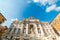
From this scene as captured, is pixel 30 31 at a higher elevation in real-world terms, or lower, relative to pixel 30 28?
lower

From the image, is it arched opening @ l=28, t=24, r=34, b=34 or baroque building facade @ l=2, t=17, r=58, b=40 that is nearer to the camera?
baroque building facade @ l=2, t=17, r=58, b=40

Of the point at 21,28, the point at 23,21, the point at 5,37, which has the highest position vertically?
the point at 23,21

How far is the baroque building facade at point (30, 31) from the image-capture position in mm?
46125

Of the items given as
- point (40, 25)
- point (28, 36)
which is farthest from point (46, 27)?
point (28, 36)

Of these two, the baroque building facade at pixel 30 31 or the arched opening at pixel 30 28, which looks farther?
the arched opening at pixel 30 28

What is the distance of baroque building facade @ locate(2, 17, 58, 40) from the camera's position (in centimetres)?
4612

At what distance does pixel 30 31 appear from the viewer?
54.6 m

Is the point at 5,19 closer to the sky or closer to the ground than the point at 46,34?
closer to the sky

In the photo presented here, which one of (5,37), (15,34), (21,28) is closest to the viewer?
(5,37)

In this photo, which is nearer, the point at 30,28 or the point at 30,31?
the point at 30,31

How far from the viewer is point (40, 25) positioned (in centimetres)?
5581

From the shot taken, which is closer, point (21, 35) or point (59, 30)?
point (21, 35)

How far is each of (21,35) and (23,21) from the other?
10636 mm

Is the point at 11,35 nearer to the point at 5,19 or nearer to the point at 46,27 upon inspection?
the point at 5,19
